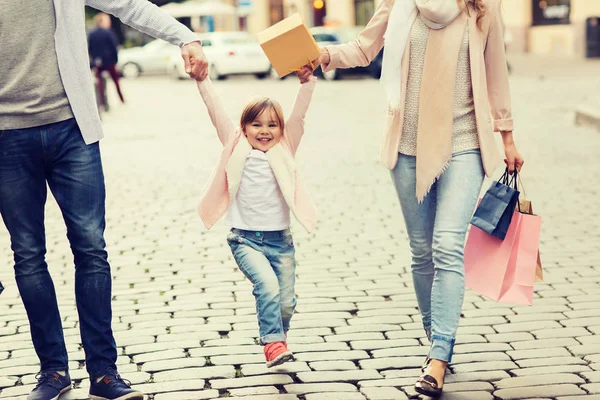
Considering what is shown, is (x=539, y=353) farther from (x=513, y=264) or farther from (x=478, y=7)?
(x=478, y=7)

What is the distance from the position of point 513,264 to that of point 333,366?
0.88 meters

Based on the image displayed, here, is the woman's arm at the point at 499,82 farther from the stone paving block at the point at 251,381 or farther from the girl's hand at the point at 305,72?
the stone paving block at the point at 251,381

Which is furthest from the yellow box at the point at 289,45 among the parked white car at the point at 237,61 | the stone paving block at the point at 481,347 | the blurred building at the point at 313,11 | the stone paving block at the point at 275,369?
the blurred building at the point at 313,11

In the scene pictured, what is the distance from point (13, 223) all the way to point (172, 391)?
91cm

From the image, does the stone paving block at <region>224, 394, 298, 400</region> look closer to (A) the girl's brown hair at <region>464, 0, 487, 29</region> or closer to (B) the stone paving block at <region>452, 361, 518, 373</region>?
(B) the stone paving block at <region>452, 361, 518, 373</region>

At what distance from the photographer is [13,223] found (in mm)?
4078

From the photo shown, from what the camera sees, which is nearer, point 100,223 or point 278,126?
point 100,223

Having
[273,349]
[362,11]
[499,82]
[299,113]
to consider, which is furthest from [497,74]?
[362,11]

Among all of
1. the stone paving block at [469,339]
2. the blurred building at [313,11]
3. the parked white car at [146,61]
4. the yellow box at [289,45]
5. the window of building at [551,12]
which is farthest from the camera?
the blurred building at [313,11]

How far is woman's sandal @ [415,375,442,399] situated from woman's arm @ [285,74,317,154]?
3.79 feet

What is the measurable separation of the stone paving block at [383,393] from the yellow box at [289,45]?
1313 mm

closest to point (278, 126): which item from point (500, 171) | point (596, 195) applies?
point (596, 195)

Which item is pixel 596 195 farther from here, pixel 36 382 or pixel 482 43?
pixel 36 382

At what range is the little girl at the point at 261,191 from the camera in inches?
176
